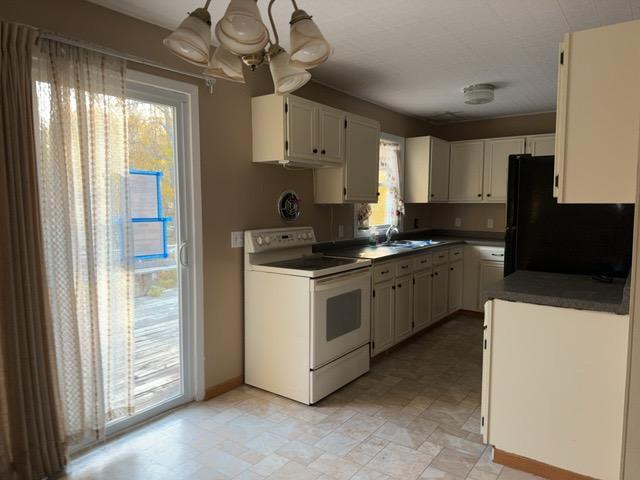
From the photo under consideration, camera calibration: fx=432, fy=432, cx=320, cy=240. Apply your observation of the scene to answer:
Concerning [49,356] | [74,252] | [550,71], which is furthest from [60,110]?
[550,71]

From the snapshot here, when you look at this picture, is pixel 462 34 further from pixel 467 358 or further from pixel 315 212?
Result: pixel 467 358

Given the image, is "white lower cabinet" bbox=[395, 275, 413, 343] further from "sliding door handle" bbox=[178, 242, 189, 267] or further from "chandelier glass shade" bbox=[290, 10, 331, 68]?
"chandelier glass shade" bbox=[290, 10, 331, 68]

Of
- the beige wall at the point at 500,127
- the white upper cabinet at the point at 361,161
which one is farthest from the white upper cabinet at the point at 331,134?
the beige wall at the point at 500,127

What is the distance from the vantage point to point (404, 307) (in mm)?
4121

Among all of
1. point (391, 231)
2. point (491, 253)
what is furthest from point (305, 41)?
point (491, 253)

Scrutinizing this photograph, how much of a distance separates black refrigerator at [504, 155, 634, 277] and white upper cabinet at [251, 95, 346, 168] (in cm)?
142

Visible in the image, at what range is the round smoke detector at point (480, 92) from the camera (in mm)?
4023

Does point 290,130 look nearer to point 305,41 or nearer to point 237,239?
point 237,239

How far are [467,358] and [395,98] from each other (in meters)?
2.70

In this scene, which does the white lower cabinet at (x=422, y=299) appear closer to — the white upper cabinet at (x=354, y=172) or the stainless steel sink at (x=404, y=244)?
the stainless steel sink at (x=404, y=244)

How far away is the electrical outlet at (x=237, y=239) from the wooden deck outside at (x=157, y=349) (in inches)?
20.8

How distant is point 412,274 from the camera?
4.21m

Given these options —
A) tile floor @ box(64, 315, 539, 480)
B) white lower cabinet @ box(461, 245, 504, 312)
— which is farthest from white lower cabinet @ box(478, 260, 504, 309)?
tile floor @ box(64, 315, 539, 480)

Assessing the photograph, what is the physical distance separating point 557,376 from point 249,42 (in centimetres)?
204
